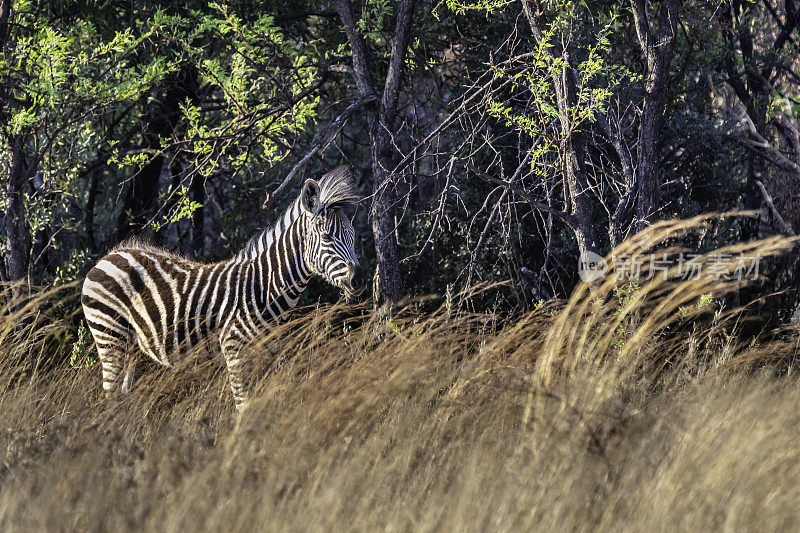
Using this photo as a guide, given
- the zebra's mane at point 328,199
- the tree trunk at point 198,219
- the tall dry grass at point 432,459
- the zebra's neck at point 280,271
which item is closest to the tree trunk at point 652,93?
the tall dry grass at point 432,459

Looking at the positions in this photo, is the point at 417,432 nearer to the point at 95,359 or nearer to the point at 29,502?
the point at 29,502

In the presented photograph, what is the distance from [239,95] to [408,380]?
12.0 feet

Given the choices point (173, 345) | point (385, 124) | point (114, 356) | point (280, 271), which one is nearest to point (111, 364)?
point (114, 356)

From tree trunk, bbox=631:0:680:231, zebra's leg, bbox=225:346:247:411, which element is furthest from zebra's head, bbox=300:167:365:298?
tree trunk, bbox=631:0:680:231

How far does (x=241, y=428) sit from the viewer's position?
11.9ft

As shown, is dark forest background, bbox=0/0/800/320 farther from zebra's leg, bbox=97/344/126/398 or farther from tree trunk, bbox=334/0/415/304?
zebra's leg, bbox=97/344/126/398

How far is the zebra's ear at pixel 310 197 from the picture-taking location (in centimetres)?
545

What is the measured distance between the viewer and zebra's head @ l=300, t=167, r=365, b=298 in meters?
5.34

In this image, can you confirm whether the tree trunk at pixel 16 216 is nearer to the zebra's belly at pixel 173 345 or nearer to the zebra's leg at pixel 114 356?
the zebra's leg at pixel 114 356

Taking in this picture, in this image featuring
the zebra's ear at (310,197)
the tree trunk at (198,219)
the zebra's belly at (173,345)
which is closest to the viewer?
the zebra's ear at (310,197)

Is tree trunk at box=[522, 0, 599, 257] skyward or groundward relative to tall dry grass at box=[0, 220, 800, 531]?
skyward

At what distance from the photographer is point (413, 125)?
7812 millimetres

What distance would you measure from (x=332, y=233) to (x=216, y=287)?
3.23ft

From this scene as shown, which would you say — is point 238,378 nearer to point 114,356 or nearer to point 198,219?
point 114,356
